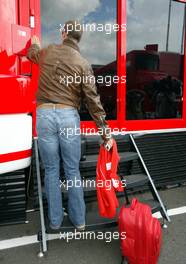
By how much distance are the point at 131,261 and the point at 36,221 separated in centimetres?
131

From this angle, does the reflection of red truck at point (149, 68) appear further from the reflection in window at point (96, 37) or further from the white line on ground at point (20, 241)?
the white line on ground at point (20, 241)

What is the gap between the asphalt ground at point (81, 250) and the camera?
9.23 ft

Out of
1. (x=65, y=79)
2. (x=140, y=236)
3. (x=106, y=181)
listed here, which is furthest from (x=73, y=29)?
(x=140, y=236)

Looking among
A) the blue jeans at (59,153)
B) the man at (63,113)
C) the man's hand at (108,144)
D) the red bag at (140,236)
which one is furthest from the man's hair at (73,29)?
the red bag at (140,236)

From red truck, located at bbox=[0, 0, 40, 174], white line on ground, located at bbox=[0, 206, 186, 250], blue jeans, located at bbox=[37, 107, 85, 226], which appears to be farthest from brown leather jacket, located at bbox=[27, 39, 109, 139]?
white line on ground, located at bbox=[0, 206, 186, 250]

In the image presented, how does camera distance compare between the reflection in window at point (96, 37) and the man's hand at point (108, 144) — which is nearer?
the man's hand at point (108, 144)

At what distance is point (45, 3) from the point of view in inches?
150

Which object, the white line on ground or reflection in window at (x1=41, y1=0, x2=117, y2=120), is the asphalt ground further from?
reflection in window at (x1=41, y1=0, x2=117, y2=120)

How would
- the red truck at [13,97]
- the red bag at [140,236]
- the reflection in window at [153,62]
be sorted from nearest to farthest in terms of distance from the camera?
the red truck at [13,97] < the red bag at [140,236] < the reflection in window at [153,62]

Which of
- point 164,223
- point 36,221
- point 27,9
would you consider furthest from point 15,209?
point 27,9

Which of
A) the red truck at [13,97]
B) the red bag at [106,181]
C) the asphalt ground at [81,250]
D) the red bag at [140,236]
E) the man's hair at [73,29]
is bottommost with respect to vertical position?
the asphalt ground at [81,250]

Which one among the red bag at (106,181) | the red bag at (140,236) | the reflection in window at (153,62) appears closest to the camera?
the red bag at (140,236)

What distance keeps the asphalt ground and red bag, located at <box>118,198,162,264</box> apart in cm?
26

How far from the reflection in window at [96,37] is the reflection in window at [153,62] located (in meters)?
0.26
